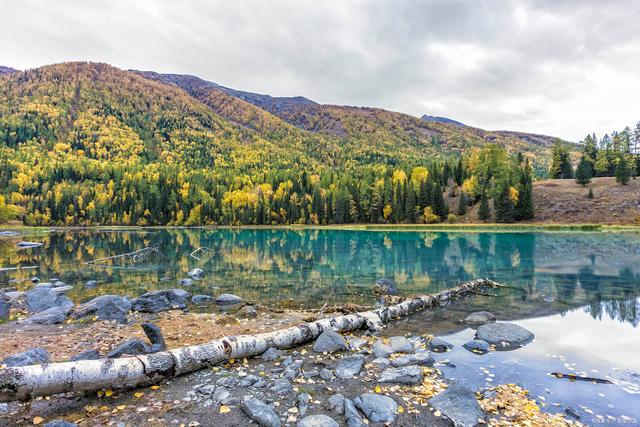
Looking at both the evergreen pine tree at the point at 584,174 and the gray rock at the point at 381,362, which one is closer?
the gray rock at the point at 381,362

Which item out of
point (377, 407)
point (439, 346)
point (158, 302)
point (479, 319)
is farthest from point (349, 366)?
point (158, 302)

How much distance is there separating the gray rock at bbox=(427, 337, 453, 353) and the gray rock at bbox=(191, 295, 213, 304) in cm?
1191

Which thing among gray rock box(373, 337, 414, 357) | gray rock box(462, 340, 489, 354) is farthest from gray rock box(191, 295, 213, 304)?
gray rock box(462, 340, 489, 354)

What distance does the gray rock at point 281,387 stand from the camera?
797 centimetres

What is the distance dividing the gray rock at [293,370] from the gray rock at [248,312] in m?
6.29

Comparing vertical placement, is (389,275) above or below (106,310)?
below

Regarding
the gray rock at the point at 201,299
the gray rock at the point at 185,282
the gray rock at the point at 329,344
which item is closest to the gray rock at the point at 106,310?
the gray rock at the point at 201,299

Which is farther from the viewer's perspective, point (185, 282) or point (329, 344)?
point (185, 282)

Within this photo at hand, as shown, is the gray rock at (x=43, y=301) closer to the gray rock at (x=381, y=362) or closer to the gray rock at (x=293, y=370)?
the gray rock at (x=293, y=370)

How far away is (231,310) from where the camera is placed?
659 inches

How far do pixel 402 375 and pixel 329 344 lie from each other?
2.68 meters

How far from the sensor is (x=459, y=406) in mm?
7203

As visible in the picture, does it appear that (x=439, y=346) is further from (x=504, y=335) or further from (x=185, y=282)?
(x=185, y=282)

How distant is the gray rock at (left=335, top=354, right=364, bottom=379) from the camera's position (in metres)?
9.02
